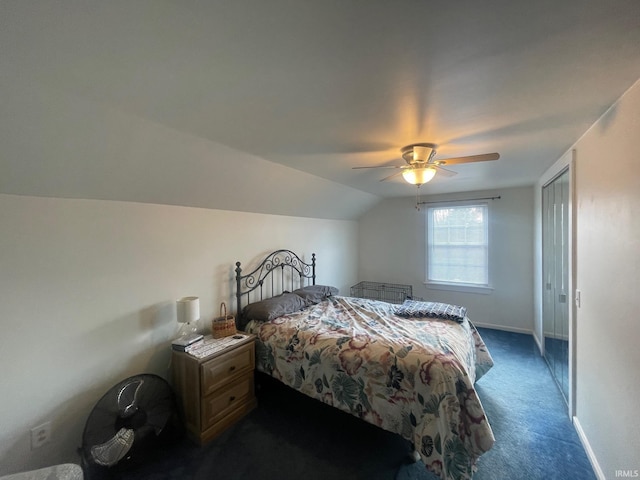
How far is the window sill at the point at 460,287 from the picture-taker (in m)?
4.37

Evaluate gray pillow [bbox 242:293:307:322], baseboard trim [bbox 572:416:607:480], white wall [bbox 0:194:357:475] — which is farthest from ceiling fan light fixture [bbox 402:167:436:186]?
baseboard trim [bbox 572:416:607:480]

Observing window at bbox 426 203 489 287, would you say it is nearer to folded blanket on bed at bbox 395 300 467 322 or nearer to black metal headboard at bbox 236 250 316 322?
folded blanket on bed at bbox 395 300 467 322

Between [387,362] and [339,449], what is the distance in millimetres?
750

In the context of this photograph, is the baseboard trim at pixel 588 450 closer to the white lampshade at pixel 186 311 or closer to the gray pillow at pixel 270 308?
the gray pillow at pixel 270 308

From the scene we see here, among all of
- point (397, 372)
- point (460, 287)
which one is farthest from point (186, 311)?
point (460, 287)

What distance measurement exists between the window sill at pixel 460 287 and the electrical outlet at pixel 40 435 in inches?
189

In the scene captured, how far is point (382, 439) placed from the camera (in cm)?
212

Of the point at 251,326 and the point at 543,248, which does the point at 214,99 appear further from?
the point at 543,248

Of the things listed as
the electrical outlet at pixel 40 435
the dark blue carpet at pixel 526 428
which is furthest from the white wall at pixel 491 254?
the electrical outlet at pixel 40 435

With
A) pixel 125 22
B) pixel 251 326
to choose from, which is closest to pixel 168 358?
pixel 251 326

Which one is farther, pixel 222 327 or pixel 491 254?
pixel 491 254

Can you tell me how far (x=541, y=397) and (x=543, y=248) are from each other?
1.76 metres

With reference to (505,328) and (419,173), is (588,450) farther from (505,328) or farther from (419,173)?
(505,328)

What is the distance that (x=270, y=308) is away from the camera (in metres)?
2.80
